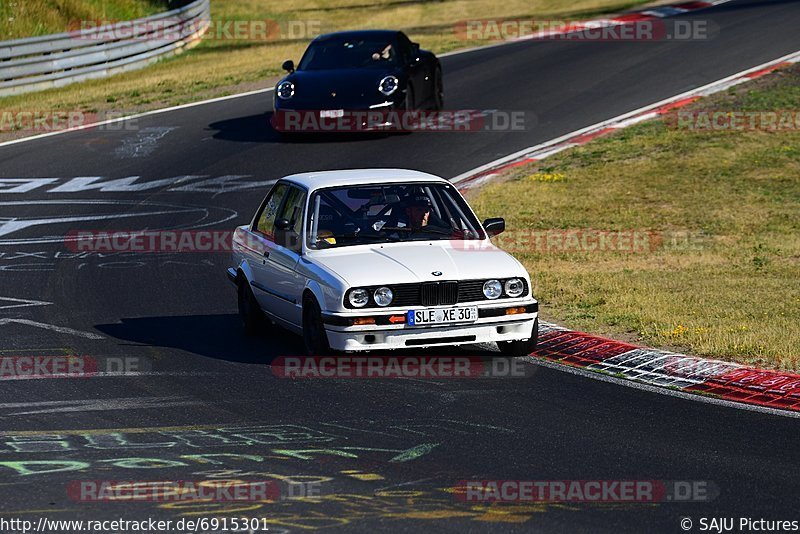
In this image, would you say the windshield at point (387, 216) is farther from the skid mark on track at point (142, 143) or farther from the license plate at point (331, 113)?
the skid mark on track at point (142, 143)

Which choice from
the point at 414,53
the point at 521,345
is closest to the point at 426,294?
the point at 521,345

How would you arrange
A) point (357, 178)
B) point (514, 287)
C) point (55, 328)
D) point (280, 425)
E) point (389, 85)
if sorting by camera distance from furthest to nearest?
point (389, 85) → point (55, 328) → point (357, 178) → point (514, 287) → point (280, 425)

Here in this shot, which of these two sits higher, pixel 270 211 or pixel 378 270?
pixel 270 211

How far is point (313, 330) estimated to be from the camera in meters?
10.7

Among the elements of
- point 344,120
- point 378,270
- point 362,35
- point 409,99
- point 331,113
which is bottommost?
point 378,270

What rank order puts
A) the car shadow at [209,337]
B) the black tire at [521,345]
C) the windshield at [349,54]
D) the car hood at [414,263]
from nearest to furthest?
the car hood at [414,263]
the black tire at [521,345]
the car shadow at [209,337]
the windshield at [349,54]

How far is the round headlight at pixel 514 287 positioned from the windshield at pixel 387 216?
93 centimetres

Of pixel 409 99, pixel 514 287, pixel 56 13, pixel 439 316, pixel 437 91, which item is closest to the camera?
pixel 439 316

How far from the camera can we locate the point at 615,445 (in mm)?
8297

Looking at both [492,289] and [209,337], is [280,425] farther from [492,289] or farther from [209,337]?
[209,337]

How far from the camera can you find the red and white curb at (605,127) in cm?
1995

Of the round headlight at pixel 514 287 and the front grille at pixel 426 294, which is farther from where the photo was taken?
the round headlight at pixel 514 287

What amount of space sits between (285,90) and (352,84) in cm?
107

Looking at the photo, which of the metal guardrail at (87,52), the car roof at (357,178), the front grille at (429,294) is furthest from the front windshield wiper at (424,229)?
the metal guardrail at (87,52)
